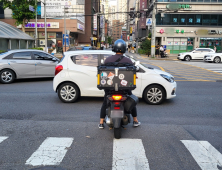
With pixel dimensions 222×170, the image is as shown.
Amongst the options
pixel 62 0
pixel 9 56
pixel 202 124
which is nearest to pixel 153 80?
pixel 202 124

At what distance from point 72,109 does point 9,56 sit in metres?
6.65

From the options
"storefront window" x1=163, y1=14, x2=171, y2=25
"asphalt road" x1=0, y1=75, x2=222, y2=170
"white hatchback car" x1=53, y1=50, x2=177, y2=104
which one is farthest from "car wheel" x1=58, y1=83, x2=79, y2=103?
"storefront window" x1=163, y1=14, x2=171, y2=25

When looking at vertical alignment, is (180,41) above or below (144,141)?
above

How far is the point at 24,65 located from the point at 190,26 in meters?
38.6

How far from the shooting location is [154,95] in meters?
8.16

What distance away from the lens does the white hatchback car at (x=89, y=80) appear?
26.6 feet

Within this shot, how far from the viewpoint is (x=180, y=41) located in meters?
45.9

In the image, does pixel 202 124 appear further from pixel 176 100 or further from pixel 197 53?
pixel 197 53

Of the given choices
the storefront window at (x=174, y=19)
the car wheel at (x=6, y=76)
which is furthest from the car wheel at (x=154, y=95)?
the storefront window at (x=174, y=19)

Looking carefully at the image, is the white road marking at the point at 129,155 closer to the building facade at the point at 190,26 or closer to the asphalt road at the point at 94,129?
the asphalt road at the point at 94,129

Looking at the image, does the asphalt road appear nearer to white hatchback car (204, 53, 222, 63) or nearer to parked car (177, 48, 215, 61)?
white hatchback car (204, 53, 222, 63)

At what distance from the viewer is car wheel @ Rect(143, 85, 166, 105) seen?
814cm

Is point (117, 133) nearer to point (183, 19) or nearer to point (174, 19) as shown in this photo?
point (174, 19)

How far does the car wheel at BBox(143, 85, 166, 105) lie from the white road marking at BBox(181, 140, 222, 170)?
3.25m
